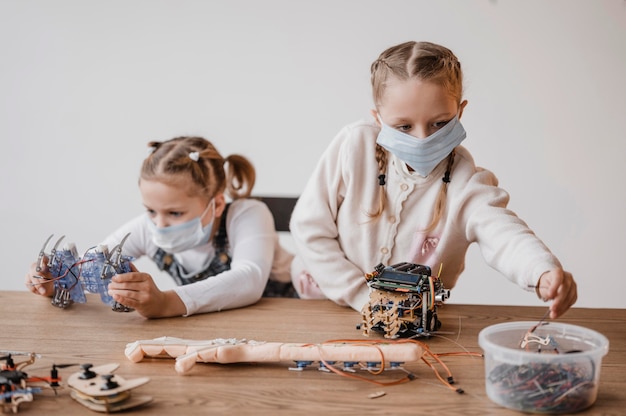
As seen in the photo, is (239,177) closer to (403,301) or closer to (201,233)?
(201,233)

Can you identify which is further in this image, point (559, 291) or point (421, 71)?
point (421, 71)

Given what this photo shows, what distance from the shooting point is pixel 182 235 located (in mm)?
1816

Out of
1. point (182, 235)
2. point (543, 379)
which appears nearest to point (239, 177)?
point (182, 235)

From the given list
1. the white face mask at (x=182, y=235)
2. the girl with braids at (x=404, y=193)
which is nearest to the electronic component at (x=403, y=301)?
the girl with braids at (x=404, y=193)

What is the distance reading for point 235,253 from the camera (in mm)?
1798

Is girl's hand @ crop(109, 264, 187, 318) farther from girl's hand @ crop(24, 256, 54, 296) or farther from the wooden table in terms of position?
girl's hand @ crop(24, 256, 54, 296)

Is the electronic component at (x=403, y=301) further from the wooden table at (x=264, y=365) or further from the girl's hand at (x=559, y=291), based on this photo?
the girl's hand at (x=559, y=291)

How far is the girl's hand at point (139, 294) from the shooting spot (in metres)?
1.45

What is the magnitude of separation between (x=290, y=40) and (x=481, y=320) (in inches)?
67.5

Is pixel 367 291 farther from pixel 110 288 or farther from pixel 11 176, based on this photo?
pixel 11 176

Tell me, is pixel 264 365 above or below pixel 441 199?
below

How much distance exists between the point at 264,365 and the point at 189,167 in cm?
73

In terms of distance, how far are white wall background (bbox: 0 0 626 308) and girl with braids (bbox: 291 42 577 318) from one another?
1.31m

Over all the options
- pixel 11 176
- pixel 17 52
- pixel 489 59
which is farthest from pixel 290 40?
pixel 11 176
